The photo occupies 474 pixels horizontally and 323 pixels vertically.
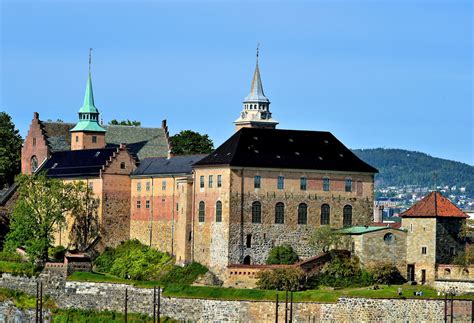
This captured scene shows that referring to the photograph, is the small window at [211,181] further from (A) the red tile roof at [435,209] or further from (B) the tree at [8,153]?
(B) the tree at [8,153]

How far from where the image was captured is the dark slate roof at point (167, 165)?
127812mm

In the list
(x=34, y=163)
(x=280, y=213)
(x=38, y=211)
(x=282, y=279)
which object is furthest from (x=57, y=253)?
(x=282, y=279)

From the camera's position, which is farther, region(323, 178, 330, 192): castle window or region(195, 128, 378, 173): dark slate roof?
region(323, 178, 330, 192): castle window

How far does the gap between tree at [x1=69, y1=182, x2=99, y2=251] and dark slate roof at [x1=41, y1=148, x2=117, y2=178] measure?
158 cm

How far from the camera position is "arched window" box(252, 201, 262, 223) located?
118688 mm

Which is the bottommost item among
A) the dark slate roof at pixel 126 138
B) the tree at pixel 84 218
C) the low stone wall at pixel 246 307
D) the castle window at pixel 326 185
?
the low stone wall at pixel 246 307

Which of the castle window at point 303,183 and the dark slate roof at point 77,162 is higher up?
the dark slate roof at point 77,162

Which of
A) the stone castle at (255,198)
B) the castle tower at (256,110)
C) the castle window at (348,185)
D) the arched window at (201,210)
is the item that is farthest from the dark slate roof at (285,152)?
the castle tower at (256,110)

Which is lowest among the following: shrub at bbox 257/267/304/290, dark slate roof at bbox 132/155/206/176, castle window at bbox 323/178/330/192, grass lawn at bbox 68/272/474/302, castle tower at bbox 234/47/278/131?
grass lawn at bbox 68/272/474/302

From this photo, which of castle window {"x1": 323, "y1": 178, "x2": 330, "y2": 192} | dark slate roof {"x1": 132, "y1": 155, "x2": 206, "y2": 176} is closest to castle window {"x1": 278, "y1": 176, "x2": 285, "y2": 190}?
castle window {"x1": 323, "y1": 178, "x2": 330, "y2": 192}

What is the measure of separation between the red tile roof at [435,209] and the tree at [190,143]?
1694 inches

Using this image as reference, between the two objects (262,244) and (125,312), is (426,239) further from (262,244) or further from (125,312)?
(125,312)

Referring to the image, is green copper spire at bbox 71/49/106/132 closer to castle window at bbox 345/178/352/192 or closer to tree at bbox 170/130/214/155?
tree at bbox 170/130/214/155

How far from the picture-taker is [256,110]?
179 m
